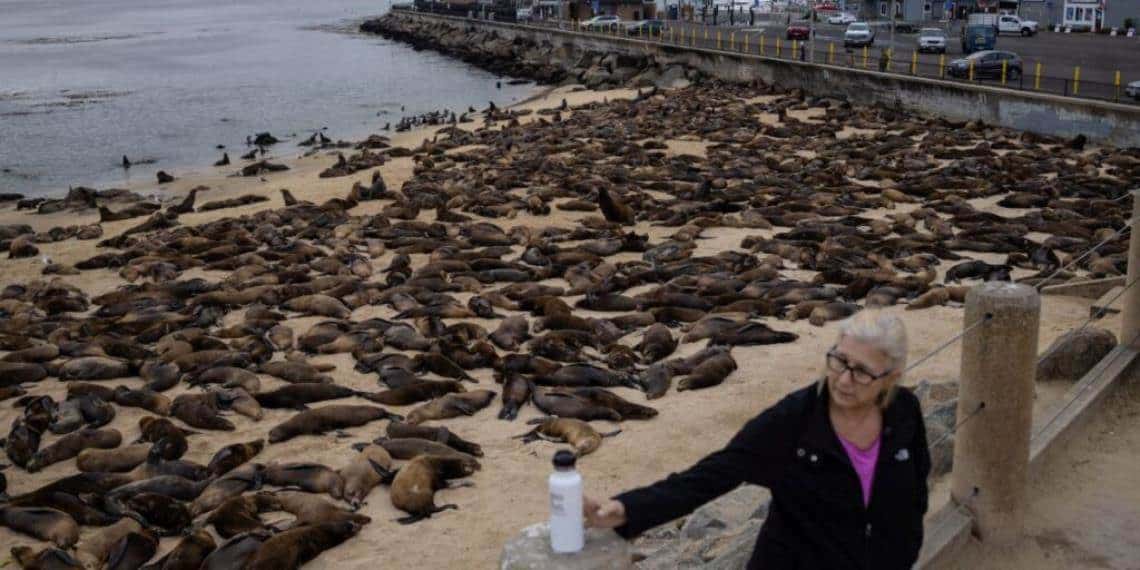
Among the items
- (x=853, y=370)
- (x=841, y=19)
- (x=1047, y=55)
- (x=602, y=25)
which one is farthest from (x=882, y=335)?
(x=841, y=19)

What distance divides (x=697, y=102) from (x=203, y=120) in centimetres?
2443

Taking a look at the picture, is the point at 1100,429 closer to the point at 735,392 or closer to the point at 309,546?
the point at 735,392

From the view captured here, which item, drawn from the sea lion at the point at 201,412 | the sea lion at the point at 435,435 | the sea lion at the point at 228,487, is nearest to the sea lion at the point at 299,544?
the sea lion at the point at 228,487

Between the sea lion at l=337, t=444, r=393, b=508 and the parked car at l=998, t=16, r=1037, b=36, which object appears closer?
the sea lion at l=337, t=444, r=393, b=508

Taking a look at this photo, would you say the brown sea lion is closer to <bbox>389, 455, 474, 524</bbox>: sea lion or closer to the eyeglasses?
<bbox>389, 455, 474, 524</bbox>: sea lion

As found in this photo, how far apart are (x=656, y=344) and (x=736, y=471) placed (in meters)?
8.79

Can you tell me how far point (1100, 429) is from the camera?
739cm

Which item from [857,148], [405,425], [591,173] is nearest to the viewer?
[405,425]

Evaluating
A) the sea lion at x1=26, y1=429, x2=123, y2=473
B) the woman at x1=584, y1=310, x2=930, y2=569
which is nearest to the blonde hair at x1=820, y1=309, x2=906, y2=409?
the woman at x1=584, y1=310, x2=930, y2=569

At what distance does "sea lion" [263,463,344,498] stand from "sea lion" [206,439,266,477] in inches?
18.1

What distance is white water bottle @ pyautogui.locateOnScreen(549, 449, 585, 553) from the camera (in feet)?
11.9

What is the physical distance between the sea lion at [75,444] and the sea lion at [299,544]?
337 cm

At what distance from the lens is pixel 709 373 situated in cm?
1179

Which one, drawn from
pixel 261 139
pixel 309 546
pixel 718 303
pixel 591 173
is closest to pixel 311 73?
pixel 261 139
